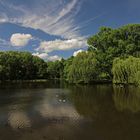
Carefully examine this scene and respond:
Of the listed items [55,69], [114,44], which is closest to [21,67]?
[55,69]

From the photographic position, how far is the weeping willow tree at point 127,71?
135ft

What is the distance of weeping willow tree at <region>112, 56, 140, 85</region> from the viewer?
135ft

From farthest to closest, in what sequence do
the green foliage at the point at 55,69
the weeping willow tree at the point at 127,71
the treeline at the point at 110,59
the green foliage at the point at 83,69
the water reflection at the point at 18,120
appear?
the green foliage at the point at 55,69 < the green foliage at the point at 83,69 < the treeline at the point at 110,59 < the weeping willow tree at the point at 127,71 < the water reflection at the point at 18,120

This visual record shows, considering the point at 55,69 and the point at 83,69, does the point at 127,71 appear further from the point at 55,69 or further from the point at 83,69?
the point at 55,69

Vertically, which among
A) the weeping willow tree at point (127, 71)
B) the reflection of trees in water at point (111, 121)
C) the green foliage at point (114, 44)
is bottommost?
the reflection of trees in water at point (111, 121)

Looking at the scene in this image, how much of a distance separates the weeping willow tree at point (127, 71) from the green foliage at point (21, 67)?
4057cm

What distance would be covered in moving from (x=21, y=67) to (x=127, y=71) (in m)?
52.9

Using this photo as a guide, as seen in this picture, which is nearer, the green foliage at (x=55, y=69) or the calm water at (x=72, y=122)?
the calm water at (x=72, y=122)

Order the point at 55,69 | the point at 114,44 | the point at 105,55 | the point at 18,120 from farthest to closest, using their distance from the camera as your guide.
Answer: the point at 55,69, the point at 114,44, the point at 105,55, the point at 18,120

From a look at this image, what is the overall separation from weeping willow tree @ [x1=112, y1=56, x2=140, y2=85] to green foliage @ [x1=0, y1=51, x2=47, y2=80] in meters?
40.6

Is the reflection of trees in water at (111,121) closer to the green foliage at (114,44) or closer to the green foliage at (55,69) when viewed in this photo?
the green foliage at (114,44)

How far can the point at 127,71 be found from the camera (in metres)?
43.0

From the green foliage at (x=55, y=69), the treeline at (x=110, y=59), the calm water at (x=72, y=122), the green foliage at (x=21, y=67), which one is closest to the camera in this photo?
the calm water at (x=72, y=122)

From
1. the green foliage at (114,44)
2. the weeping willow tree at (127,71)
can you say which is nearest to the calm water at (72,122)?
the weeping willow tree at (127,71)
